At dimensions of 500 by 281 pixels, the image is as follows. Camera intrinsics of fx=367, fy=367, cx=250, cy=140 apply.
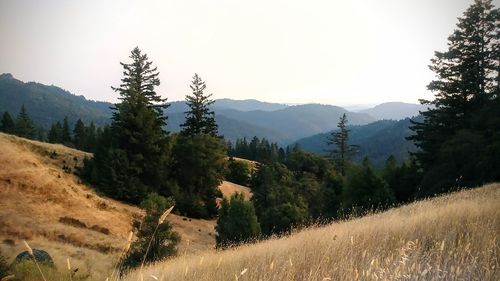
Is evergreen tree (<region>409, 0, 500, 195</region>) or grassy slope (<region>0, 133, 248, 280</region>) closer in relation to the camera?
grassy slope (<region>0, 133, 248, 280</region>)

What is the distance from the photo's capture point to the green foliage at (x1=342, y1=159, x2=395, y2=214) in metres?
26.9

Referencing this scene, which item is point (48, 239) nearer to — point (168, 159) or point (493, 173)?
point (168, 159)

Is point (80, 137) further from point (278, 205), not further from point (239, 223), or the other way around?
point (239, 223)

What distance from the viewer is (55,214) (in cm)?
2525

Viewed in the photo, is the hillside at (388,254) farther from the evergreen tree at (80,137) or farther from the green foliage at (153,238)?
the evergreen tree at (80,137)

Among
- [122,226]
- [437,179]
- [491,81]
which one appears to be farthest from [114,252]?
[491,81]

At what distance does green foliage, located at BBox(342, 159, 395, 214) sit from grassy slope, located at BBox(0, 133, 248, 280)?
12.1 metres

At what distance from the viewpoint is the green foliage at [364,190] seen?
88.3ft

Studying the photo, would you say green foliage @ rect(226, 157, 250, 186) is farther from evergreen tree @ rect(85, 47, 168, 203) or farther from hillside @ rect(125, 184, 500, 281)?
hillside @ rect(125, 184, 500, 281)

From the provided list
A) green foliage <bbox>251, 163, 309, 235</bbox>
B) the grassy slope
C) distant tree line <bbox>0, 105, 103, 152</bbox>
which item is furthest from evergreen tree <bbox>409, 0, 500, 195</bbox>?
distant tree line <bbox>0, 105, 103, 152</bbox>

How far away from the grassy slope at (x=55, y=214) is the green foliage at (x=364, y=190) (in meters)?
12.1

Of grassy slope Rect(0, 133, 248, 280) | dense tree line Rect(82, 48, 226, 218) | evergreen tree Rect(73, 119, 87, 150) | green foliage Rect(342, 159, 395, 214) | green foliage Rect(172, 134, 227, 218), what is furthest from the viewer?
evergreen tree Rect(73, 119, 87, 150)

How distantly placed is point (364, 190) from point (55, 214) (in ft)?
74.1

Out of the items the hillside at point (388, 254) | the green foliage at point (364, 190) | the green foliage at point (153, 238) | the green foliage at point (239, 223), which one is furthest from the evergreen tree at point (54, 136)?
the hillside at point (388, 254)
